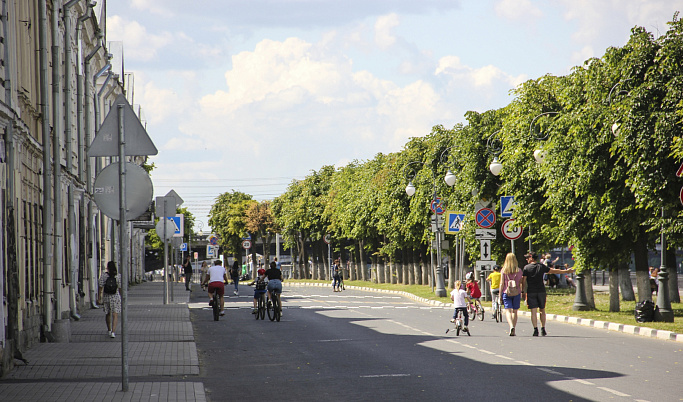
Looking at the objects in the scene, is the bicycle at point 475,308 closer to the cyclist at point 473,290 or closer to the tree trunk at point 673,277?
the cyclist at point 473,290

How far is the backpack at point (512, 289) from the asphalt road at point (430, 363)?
905 mm

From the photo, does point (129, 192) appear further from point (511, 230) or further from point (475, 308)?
point (511, 230)

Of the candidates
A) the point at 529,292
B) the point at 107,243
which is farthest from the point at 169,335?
the point at 107,243

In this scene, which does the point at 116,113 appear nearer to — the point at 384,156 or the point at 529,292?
the point at 529,292

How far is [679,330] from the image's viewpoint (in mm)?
20703

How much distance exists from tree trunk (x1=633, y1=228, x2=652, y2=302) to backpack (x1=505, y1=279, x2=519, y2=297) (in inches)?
302

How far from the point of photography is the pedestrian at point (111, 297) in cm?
2006

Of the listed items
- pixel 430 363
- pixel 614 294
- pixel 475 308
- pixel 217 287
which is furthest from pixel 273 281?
pixel 430 363

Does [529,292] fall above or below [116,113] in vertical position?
below

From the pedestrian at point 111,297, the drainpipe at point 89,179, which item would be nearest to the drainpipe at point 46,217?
the pedestrian at point 111,297

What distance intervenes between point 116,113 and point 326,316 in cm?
1888

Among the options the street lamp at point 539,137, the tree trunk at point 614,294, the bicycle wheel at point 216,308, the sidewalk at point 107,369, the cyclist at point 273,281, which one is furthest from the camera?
the tree trunk at point 614,294

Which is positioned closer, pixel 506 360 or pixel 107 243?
pixel 506 360

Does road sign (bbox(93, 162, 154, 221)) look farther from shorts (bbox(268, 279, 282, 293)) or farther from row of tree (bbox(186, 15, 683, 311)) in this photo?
shorts (bbox(268, 279, 282, 293))
